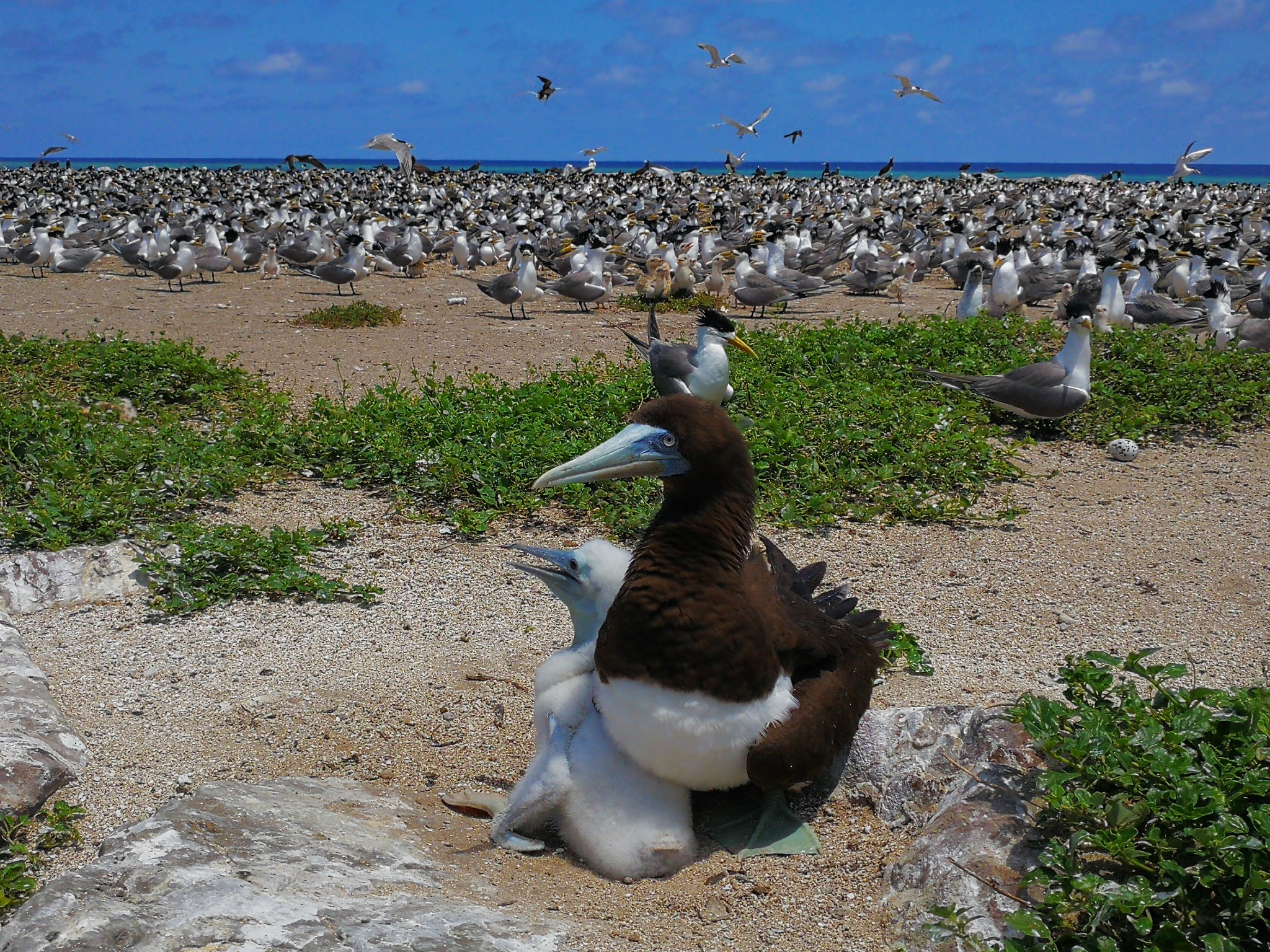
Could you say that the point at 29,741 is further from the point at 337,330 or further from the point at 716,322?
the point at 337,330

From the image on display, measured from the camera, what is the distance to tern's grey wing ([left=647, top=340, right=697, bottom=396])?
30.1 ft

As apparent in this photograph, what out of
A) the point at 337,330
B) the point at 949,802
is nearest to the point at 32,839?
the point at 949,802

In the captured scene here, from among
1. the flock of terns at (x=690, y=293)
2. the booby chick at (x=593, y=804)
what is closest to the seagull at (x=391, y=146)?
the flock of terns at (x=690, y=293)

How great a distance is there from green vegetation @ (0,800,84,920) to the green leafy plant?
1.83m

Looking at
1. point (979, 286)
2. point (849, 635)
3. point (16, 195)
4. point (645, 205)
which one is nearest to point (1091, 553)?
point (849, 635)

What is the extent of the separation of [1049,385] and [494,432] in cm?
495

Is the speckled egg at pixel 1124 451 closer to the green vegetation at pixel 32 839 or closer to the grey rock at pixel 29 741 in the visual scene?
the grey rock at pixel 29 741

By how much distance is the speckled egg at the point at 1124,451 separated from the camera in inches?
346

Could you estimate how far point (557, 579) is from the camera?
425 cm

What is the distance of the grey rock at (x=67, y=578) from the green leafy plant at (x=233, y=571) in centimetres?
15

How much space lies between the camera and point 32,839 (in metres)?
3.71

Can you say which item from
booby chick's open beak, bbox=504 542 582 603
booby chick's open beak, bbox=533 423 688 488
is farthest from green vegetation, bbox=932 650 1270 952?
booby chick's open beak, bbox=504 542 582 603

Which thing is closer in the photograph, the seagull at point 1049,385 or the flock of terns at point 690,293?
the flock of terns at point 690,293

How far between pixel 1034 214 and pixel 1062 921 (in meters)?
38.8
